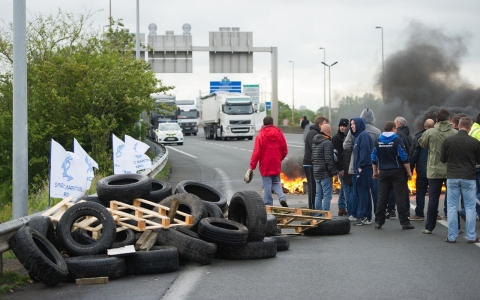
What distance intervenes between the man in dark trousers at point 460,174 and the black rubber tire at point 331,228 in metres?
1.69

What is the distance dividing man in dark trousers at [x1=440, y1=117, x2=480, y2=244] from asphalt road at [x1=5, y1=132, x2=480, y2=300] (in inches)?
12.9

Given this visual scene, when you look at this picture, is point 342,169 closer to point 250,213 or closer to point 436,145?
point 436,145

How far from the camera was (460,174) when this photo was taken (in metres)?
11.4

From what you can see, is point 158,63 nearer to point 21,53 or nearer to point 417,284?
point 21,53

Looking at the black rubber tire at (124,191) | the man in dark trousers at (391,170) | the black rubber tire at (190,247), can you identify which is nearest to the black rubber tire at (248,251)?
the black rubber tire at (190,247)

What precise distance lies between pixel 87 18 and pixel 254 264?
918 inches

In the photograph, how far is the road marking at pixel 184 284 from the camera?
7.55 meters

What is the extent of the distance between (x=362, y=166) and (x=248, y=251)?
14.9ft

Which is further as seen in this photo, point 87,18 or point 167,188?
point 87,18

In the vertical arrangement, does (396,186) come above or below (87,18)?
below

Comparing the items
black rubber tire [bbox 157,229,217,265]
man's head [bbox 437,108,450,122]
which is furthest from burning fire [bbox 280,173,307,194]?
black rubber tire [bbox 157,229,217,265]

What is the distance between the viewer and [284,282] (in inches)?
323

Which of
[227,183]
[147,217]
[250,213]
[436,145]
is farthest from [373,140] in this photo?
[227,183]

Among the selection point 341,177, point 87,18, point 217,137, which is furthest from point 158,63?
point 341,177
